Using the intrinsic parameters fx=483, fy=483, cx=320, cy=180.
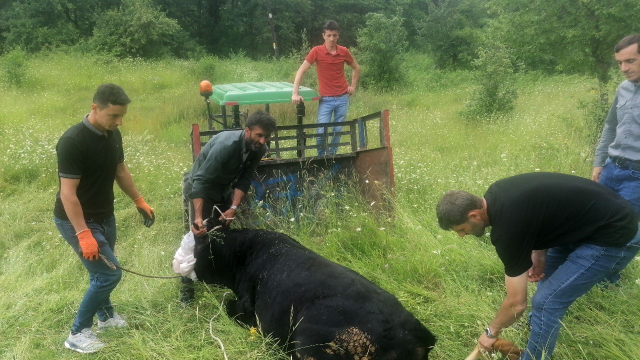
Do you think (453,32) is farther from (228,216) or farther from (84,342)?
(84,342)

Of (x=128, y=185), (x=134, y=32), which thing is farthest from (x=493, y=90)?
(x=134, y=32)

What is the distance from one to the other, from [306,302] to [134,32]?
918 inches

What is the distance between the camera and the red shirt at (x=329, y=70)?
6207 millimetres

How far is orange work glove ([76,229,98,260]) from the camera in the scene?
2.95 m

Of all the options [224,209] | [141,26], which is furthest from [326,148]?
[141,26]

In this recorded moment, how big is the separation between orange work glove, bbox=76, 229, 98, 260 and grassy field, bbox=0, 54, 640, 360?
0.65m

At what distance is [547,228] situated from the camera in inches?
98.3

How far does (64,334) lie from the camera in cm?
343

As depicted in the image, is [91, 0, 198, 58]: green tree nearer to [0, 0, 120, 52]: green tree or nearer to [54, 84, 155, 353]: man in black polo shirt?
[0, 0, 120, 52]: green tree

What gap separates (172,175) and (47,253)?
2.32 m

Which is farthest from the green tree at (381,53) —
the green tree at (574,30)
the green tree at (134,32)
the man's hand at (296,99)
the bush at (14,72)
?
the man's hand at (296,99)

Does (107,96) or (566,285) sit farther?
(107,96)

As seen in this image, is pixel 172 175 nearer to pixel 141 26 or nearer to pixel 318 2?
pixel 141 26

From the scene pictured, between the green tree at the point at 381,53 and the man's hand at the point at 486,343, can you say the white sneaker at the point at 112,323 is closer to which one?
the man's hand at the point at 486,343
